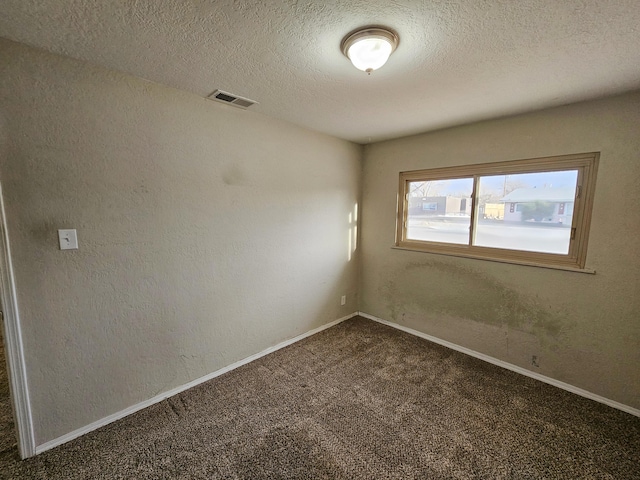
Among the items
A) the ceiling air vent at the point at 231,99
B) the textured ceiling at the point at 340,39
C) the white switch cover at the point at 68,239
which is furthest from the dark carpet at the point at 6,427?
the ceiling air vent at the point at 231,99

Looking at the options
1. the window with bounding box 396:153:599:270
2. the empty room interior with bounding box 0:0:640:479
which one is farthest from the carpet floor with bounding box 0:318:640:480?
the window with bounding box 396:153:599:270

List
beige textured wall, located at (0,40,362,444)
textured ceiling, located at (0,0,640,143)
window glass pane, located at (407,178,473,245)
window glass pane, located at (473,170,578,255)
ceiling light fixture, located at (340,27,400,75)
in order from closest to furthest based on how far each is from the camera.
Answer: textured ceiling, located at (0,0,640,143) < ceiling light fixture, located at (340,27,400,75) < beige textured wall, located at (0,40,362,444) < window glass pane, located at (473,170,578,255) < window glass pane, located at (407,178,473,245)

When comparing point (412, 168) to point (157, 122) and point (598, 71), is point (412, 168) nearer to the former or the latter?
point (598, 71)

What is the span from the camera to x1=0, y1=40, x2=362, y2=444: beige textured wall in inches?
60.3

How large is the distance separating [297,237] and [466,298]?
6.06 ft

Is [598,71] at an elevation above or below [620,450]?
above

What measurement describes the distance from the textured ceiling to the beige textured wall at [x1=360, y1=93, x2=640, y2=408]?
0.97 ft

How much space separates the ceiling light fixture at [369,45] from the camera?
1.31 meters

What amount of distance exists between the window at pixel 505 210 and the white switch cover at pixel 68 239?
2.96 m

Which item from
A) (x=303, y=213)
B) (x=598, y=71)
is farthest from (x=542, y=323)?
(x=303, y=213)

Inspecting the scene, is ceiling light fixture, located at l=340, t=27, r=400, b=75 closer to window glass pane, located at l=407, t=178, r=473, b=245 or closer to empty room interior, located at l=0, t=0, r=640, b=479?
empty room interior, located at l=0, t=0, r=640, b=479

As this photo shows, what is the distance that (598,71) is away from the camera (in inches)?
63.7

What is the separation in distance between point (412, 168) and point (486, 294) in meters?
1.52

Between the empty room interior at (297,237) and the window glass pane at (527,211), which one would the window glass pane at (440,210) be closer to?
the empty room interior at (297,237)
